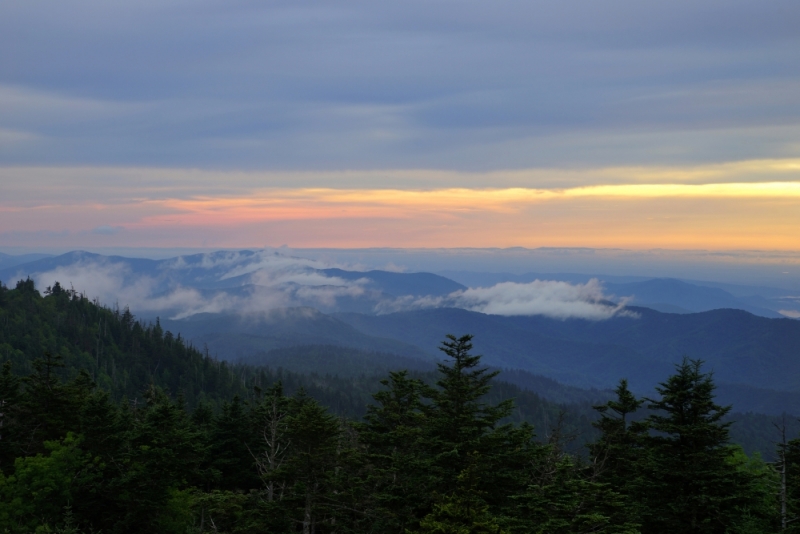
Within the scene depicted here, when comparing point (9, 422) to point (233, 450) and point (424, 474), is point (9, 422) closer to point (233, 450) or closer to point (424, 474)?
point (233, 450)

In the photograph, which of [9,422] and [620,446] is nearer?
[620,446]

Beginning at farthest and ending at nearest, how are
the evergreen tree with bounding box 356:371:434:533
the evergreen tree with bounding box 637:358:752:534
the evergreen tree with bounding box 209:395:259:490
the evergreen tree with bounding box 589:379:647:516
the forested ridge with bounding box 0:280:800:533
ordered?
the evergreen tree with bounding box 209:395:259:490
the evergreen tree with bounding box 589:379:647:516
the evergreen tree with bounding box 637:358:752:534
the evergreen tree with bounding box 356:371:434:533
the forested ridge with bounding box 0:280:800:533

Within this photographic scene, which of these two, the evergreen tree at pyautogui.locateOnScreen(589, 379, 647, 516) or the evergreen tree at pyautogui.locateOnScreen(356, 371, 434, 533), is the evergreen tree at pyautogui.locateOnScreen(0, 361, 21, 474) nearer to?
the evergreen tree at pyautogui.locateOnScreen(356, 371, 434, 533)

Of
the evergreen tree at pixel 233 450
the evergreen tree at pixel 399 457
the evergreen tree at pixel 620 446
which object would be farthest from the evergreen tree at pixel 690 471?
the evergreen tree at pixel 233 450

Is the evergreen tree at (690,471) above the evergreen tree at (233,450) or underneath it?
above

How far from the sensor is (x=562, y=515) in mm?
31516

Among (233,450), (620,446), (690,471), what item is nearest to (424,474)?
(690,471)

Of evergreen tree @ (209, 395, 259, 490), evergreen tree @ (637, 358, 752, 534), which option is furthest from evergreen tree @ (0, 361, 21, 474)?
evergreen tree @ (637, 358, 752, 534)

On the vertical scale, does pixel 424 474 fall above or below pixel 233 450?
above

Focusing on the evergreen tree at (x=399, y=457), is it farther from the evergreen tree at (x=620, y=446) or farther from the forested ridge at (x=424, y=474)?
the evergreen tree at (x=620, y=446)

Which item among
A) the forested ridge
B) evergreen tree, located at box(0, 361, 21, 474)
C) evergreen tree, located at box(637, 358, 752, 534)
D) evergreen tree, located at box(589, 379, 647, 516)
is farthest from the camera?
evergreen tree, located at box(0, 361, 21, 474)

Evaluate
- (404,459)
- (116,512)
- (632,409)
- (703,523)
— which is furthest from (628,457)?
(116,512)

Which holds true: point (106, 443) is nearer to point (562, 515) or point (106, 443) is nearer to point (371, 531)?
point (371, 531)

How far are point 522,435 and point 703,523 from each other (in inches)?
431
